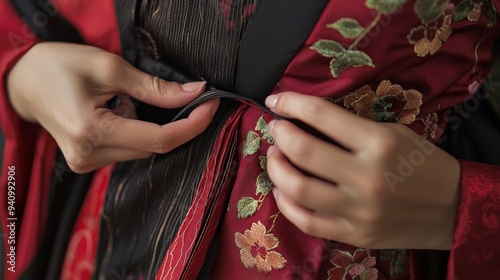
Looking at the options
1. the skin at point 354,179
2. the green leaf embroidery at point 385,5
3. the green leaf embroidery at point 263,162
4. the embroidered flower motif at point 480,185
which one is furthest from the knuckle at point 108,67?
the embroidered flower motif at point 480,185

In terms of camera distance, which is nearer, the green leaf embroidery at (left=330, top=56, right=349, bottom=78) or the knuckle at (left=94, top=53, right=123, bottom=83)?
the green leaf embroidery at (left=330, top=56, right=349, bottom=78)

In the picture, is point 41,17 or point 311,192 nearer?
point 311,192

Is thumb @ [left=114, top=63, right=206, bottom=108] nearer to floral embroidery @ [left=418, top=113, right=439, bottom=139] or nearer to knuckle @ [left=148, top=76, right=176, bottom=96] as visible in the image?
knuckle @ [left=148, top=76, right=176, bottom=96]

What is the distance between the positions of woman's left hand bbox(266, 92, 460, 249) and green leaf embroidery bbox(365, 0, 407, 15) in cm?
10

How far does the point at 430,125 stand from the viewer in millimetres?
539

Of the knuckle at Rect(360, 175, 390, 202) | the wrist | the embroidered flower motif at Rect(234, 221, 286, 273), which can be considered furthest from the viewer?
the wrist

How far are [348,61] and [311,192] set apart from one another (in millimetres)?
135

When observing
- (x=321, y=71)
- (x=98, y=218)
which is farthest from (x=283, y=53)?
(x=98, y=218)

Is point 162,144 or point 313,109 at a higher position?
point 313,109

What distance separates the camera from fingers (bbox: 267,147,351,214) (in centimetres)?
44

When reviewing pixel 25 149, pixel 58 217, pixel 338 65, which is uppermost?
pixel 338 65

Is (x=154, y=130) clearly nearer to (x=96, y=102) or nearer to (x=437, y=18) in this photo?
(x=96, y=102)

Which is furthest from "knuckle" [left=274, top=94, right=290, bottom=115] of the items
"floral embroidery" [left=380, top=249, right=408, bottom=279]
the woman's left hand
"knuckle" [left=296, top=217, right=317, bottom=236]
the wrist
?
the wrist

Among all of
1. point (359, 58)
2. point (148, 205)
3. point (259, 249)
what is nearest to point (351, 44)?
point (359, 58)
